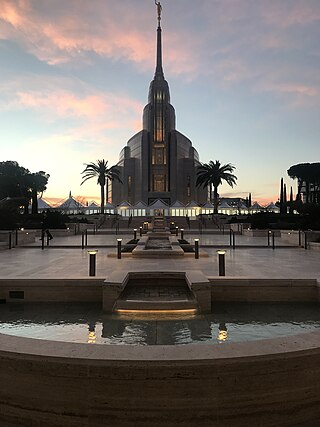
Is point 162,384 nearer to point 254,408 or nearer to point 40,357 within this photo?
point 254,408

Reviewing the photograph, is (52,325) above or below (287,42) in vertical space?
below

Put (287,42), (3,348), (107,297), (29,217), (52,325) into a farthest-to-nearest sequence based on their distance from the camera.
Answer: (29,217) < (287,42) < (107,297) < (52,325) < (3,348)

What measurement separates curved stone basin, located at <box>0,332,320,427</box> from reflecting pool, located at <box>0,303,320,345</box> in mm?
2255

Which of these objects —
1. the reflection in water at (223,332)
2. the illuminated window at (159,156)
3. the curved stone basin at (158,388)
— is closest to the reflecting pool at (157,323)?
the reflection in water at (223,332)

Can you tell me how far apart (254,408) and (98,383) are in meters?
1.50

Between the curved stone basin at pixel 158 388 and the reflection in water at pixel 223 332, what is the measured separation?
2429 mm

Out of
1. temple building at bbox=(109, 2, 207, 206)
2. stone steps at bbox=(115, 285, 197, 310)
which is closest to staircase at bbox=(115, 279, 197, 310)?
stone steps at bbox=(115, 285, 197, 310)

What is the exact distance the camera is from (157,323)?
6.57 m

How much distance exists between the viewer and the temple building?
7775 cm

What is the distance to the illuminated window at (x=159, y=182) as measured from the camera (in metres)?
78.8

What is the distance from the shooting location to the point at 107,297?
749 centimetres

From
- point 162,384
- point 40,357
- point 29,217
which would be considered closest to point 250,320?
point 162,384

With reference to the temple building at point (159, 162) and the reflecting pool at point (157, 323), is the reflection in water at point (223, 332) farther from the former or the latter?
the temple building at point (159, 162)

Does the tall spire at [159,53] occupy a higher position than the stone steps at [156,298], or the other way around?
the tall spire at [159,53]
